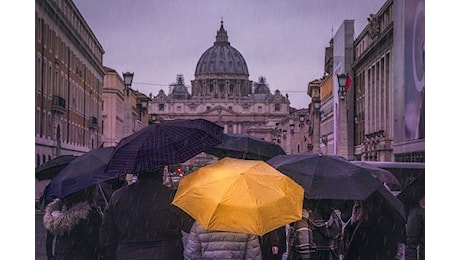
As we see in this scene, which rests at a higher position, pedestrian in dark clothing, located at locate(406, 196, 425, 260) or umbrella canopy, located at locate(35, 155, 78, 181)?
umbrella canopy, located at locate(35, 155, 78, 181)

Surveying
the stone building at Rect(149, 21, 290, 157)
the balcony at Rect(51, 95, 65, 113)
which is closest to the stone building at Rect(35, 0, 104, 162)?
the balcony at Rect(51, 95, 65, 113)

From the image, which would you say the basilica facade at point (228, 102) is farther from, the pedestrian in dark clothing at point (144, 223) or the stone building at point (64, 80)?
the pedestrian in dark clothing at point (144, 223)

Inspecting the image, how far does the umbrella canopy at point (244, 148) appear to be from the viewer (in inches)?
327

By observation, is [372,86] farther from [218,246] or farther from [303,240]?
[218,246]

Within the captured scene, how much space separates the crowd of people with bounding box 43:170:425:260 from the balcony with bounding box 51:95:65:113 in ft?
18.6

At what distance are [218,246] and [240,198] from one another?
0.34 metres

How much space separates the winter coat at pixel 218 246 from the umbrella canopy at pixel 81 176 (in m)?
1.08

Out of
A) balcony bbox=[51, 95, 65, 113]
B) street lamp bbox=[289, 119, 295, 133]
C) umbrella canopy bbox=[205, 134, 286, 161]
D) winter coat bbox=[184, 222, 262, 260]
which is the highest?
balcony bbox=[51, 95, 65, 113]

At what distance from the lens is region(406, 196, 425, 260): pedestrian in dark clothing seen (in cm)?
637

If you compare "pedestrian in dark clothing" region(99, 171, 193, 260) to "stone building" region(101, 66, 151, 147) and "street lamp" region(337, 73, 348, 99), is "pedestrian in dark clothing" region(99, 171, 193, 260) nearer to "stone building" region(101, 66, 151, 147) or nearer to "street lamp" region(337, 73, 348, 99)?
"stone building" region(101, 66, 151, 147)

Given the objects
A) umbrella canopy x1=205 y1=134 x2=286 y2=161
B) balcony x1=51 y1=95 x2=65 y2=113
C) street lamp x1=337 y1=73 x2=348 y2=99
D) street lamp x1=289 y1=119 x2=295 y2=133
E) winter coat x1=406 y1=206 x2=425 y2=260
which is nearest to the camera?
winter coat x1=406 y1=206 x2=425 y2=260

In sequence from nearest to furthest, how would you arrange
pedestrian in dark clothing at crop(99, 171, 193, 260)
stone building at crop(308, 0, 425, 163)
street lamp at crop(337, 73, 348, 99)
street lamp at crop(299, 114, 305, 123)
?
pedestrian in dark clothing at crop(99, 171, 193, 260)
stone building at crop(308, 0, 425, 163)
street lamp at crop(337, 73, 348, 99)
street lamp at crop(299, 114, 305, 123)

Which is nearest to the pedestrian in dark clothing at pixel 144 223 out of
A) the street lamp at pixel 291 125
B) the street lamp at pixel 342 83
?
the street lamp at pixel 342 83

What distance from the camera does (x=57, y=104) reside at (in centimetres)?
1178
